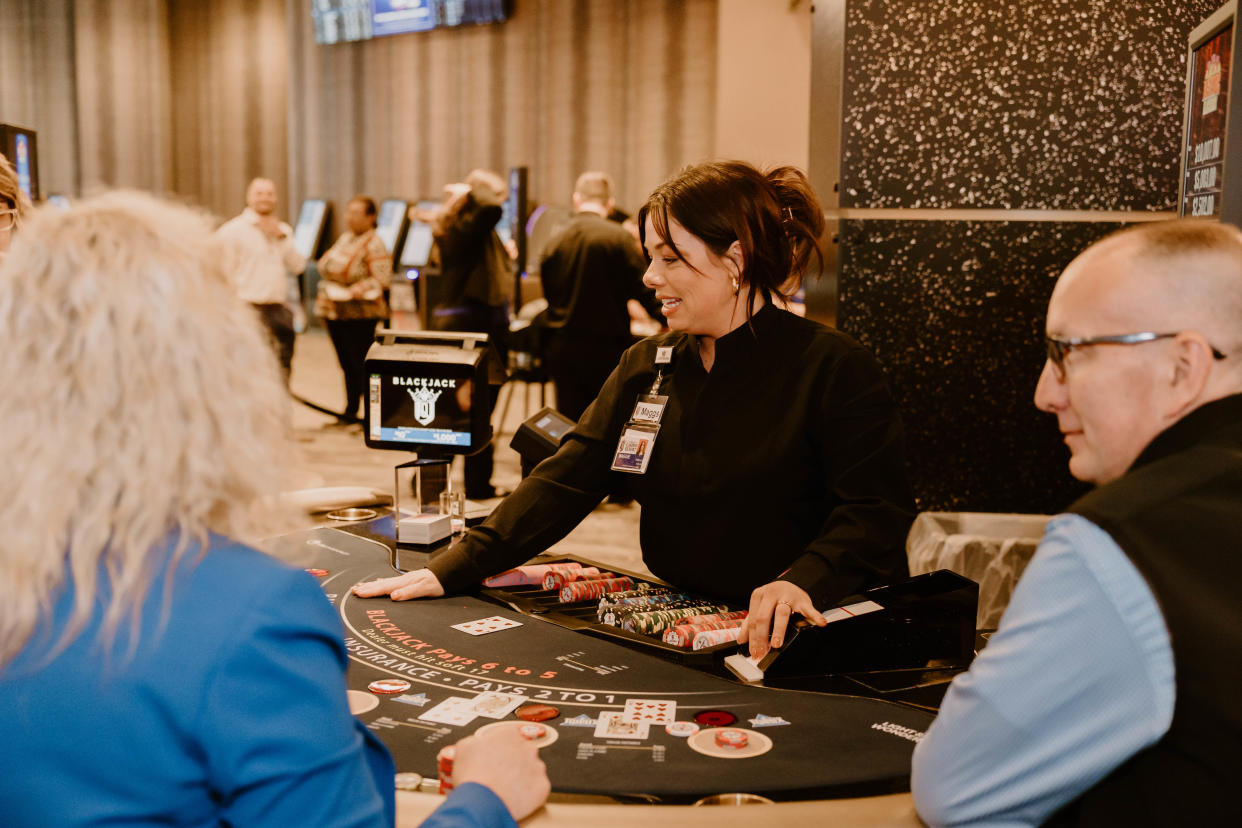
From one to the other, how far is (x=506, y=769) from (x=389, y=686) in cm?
52

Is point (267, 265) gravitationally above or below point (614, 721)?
above

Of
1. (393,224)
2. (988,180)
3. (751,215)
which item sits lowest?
(751,215)

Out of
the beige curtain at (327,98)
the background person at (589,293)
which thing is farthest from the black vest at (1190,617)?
the beige curtain at (327,98)

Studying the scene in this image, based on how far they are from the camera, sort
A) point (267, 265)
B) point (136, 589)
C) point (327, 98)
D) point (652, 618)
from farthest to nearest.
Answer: point (327, 98) → point (267, 265) → point (652, 618) → point (136, 589)

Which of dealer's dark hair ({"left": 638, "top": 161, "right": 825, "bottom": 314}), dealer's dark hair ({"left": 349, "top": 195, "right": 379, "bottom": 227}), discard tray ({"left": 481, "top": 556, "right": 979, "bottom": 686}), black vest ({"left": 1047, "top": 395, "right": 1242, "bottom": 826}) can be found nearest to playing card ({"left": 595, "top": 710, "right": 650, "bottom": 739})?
discard tray ({"left": 481, "top": 556, "right": 979, "bottom": 686})

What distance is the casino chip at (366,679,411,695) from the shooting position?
1.50 m

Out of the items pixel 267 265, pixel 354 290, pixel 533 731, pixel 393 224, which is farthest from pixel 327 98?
pixel 533 731

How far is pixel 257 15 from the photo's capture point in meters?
12.9

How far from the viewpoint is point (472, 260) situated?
573 centimetres

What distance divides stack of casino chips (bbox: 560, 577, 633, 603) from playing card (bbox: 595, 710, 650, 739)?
57cm

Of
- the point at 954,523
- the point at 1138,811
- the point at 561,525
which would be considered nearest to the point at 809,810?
the point at 1138,811

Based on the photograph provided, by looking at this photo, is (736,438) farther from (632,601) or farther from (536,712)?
(536,712)

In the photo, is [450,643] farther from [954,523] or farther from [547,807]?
[954,523]

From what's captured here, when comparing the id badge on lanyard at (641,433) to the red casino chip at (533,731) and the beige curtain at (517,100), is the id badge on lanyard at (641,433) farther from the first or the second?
the beige curtain at (517,100)
